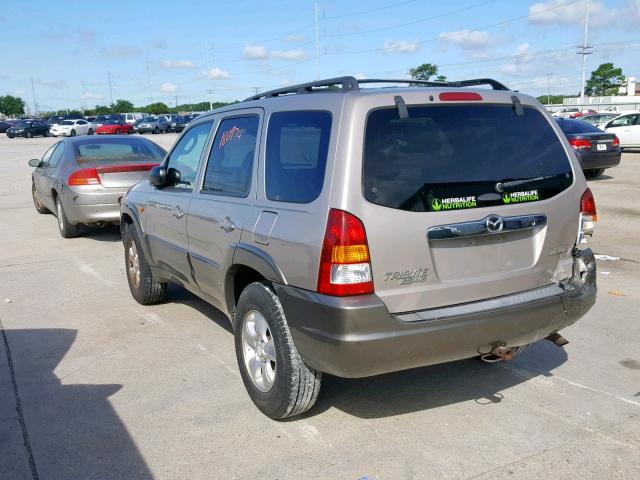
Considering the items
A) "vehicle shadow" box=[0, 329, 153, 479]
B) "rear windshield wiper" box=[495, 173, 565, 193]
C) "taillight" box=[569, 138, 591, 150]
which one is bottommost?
"vehicle shadow" box=[0, 329, 153, 479]

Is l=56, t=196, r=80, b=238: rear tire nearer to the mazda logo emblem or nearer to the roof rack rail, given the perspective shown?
the roof rack rail

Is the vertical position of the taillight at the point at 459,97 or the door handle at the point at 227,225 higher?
the taillight at the point at 459,97

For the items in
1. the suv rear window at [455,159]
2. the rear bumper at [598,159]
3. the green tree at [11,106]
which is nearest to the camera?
the suv rear window at [455,159]

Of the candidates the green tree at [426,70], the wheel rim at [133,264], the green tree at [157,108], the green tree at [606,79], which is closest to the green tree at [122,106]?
the green tree at [157,108]

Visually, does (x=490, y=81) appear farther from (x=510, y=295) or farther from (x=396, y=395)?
(x=396, y=395)

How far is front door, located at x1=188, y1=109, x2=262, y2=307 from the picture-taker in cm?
395

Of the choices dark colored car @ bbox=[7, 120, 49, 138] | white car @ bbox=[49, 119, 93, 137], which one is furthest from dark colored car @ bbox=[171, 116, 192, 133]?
dark colored car @ bbox=[7, 120, 49, 138]

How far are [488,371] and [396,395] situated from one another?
0.79m

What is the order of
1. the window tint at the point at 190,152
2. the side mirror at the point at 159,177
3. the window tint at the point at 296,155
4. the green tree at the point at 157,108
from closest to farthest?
the window tint at the point at 296,155 → the window tint at the point at 190,152 → the side mirror at the point at 159,177 → the green tree at the point at 157,108

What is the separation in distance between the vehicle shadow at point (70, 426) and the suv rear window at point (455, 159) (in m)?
1.99

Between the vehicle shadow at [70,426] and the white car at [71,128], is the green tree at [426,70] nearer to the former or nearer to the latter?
the white car at [71,128]

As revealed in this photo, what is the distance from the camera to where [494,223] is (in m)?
3.36

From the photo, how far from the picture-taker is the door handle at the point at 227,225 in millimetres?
3950

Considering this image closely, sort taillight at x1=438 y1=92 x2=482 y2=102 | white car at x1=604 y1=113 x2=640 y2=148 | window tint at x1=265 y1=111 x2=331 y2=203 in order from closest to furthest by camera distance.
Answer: window tint at x1=265 y1=111 x2=331 y2=203 → taillight at x1=438 y1=92 x2=482 y2=102 → white car at x1=604 y1=113 x2=640 y2=148
